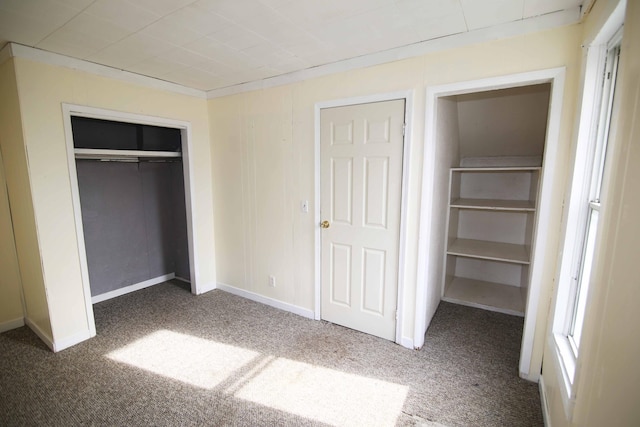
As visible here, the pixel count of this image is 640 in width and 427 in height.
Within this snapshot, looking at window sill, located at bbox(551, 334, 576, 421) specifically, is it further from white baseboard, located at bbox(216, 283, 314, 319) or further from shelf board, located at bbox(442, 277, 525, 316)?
white baseboard, located at bbox(216, 283, 314, 319)

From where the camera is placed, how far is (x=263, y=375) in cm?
203

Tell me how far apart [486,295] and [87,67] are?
4.48m

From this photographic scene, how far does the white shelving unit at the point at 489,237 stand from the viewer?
3.01m

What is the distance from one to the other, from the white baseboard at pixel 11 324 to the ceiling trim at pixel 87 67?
7.49 feet

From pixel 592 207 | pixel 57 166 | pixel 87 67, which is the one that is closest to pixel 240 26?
pixel 87 67

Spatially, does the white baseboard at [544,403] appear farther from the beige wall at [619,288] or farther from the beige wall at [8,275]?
the beige wall at [8,275]

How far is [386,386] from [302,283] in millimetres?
1231

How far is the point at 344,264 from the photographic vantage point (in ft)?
8.52

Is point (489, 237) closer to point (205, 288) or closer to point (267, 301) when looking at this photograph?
point (267, 301)

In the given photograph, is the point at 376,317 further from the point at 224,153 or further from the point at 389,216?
the point at 224,153

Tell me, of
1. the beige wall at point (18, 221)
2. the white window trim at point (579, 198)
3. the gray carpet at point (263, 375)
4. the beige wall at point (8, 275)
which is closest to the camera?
the white window trim at point (579, 198)

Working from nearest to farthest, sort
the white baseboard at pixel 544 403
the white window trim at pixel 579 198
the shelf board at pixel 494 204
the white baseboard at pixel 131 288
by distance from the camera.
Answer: the white window trim at pixel 579 198, the white baseboard at pixel 544 403, the shelf board at pixel 494 204, the white baseboard at pixel 131 288

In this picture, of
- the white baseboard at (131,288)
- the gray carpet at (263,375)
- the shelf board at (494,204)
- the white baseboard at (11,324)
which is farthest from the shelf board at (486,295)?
the white baseboard at (11,324)

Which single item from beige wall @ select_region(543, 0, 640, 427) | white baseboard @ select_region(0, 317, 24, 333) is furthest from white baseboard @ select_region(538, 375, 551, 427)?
white baseboard @ select_region(0, 317, 24, 333)
